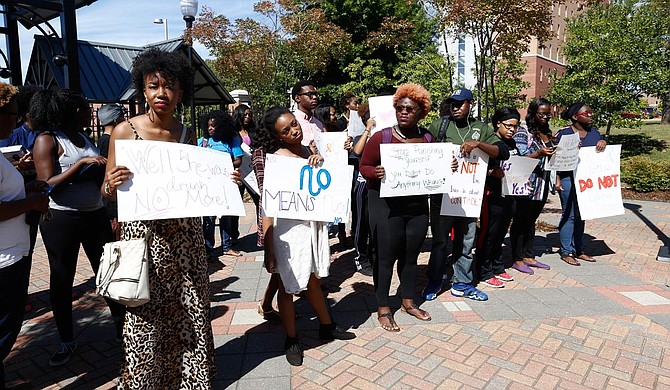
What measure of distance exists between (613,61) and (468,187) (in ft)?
46.7

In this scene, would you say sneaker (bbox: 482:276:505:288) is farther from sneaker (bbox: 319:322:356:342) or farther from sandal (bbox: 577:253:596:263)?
sneaker (bbox: 319:322:356:342)

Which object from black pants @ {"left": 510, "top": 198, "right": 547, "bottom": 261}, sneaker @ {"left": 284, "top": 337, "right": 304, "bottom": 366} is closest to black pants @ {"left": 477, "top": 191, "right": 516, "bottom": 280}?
black pants @ {"left": 510, "top": 198, "right": 547, "bottom": 261}

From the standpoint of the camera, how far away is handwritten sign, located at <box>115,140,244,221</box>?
2.49 metres

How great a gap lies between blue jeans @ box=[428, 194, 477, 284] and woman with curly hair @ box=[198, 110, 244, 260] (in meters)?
3.06

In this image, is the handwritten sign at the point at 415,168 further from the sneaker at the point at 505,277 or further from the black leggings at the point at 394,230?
the sneaker at the point at 505,277

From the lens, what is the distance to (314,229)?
348 centimetres

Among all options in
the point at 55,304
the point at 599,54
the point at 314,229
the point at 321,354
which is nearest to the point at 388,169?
the point at 314,229

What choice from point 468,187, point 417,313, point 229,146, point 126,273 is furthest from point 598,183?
point 126,273

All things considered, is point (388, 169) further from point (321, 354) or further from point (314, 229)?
point (321, 354)

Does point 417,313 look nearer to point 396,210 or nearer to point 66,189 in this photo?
point 396,210

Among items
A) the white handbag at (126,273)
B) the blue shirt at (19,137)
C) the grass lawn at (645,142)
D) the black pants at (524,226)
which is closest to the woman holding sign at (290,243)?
the white handbag at (126,273)

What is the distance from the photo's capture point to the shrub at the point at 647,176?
37.1ft

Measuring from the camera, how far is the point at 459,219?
15.5 ft

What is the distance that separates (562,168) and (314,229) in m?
3.78
